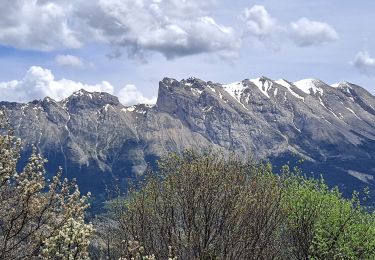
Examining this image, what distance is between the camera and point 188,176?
104 ft

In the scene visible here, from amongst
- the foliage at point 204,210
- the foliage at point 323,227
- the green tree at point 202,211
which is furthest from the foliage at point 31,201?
the foliage at point 323,227

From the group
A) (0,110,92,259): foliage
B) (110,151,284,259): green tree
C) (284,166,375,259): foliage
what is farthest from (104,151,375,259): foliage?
(0,110,92,259): foliage

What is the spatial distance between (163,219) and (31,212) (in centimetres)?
1870

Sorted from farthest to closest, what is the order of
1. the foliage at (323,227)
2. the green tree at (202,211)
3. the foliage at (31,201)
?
the foliage at (323,227) → the green tree at (202,211) → the foliage at (31,201)

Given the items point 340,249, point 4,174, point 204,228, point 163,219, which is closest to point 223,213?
point 204,228

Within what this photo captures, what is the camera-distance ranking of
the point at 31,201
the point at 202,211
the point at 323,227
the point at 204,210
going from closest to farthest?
1. the point at 31,201
2. the point at 204,210
3. the point at 202,211
4. the point at 323,227

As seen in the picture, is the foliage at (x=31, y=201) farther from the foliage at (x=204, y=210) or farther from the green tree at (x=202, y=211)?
the green tree at (x=202, y=211)

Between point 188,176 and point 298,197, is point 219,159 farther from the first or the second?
point 298,197

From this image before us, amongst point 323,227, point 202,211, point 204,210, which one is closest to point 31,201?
point 204,210

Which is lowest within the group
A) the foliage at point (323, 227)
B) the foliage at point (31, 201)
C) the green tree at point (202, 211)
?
the foliage at point (323, 227)

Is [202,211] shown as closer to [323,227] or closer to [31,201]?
[323,227]

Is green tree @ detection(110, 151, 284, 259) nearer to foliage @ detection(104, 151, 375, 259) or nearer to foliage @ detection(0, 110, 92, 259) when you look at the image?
foliage @ detection(104, 151, 375, 259)

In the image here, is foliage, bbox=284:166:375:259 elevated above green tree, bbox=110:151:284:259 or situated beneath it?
situated beneath

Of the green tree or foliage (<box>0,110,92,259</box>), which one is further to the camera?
the green tree
